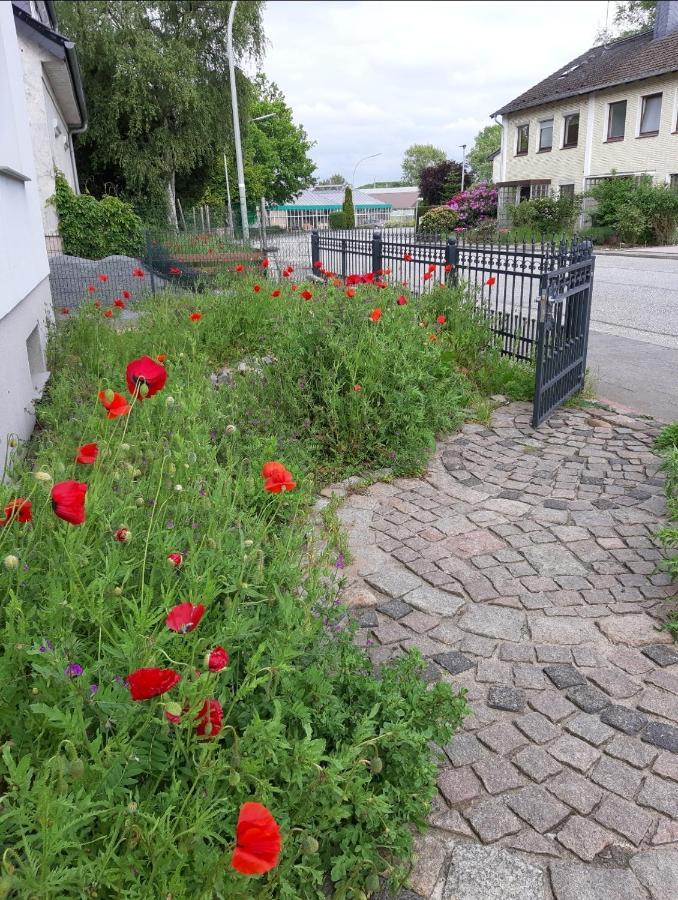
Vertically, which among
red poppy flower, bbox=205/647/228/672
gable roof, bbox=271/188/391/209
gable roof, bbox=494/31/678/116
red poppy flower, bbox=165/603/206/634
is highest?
gable roof, bbox=494/31/678/116

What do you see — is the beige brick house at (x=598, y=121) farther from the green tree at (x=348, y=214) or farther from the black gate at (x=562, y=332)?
the black gate at (x=562, y=332)

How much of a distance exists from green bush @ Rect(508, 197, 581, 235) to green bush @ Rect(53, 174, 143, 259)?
1849 centimetres

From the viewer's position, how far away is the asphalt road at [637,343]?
6.71 metres

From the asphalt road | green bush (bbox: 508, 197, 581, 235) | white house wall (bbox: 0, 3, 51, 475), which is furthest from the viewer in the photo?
green bush (bbox: 508, 197, 581, 235)

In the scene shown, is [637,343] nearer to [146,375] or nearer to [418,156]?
[146,375]

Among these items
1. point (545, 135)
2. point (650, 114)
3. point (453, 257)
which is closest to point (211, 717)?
point (453, 257)

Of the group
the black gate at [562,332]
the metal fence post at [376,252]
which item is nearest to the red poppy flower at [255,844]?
the black gate at [562,332]

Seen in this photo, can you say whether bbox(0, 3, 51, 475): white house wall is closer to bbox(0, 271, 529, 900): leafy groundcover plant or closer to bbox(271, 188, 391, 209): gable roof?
bbox(0, 271, 529, 900): leafy groundcover plant

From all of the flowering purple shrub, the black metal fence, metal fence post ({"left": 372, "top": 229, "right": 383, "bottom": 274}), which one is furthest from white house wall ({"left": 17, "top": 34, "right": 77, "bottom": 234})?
the flowering purple shrub

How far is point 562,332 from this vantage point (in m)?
6.13

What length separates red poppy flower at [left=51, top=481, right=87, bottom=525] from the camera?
1641 millimetres

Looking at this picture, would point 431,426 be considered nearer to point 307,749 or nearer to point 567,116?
point 307,749

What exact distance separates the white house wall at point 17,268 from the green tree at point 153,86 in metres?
19.8

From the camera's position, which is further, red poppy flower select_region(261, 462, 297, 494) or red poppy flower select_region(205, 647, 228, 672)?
red poppy flower select_region(261, 462, 297, 494)
